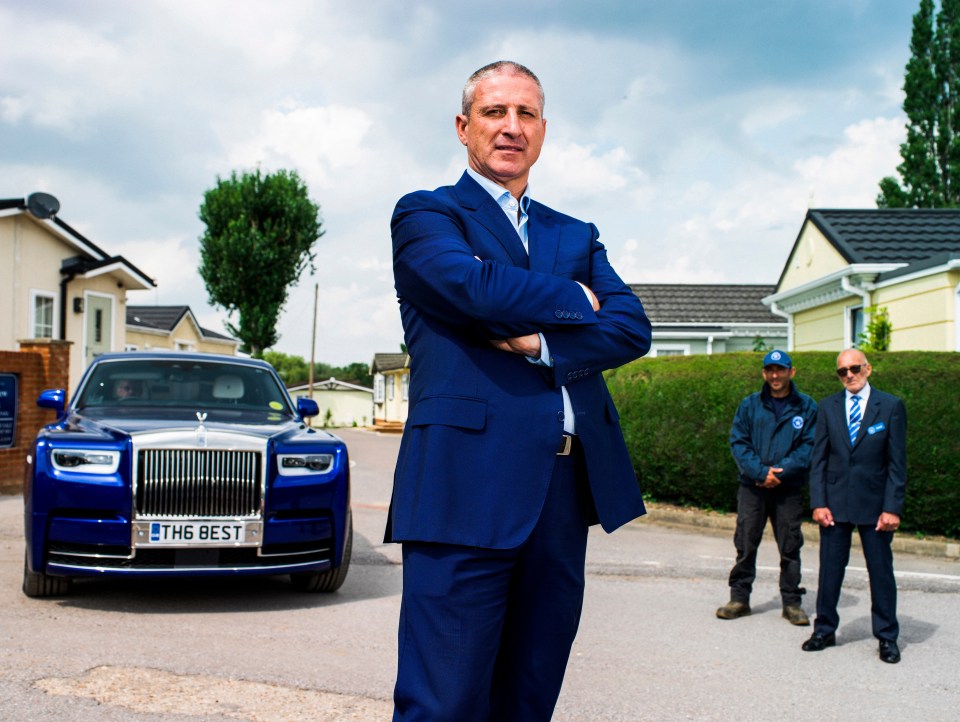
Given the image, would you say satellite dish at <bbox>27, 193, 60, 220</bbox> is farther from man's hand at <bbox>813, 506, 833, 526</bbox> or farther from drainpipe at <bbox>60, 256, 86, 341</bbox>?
man's hand at <bbox>813, 506, 833, 526</bbox>

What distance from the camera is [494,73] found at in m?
2.54

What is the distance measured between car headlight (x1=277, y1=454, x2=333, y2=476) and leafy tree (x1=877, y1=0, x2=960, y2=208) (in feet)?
132

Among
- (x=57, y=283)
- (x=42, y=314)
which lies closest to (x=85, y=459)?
(x=42, y=314)

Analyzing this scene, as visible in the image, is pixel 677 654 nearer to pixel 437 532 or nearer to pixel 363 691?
pixel 363 691

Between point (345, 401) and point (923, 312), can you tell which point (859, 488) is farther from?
point (345, 401)

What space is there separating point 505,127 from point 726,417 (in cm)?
1017

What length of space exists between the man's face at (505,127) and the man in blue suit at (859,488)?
4.33 m

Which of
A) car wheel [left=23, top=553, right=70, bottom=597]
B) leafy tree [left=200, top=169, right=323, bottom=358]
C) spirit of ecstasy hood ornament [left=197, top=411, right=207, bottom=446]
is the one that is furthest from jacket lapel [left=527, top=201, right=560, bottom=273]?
leafy tree [left=200, top=169, right=323, bottom=358]

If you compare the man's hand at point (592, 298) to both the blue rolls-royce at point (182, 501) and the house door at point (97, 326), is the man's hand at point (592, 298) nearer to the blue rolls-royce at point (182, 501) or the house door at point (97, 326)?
the blue rolls-royce at point (182, 501)

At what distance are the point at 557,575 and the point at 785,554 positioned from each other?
16.4ft

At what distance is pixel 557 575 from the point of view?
233 centimetres

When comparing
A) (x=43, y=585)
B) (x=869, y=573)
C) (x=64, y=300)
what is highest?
(x=64, y=300)

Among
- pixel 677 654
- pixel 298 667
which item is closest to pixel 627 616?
pixel 677 654

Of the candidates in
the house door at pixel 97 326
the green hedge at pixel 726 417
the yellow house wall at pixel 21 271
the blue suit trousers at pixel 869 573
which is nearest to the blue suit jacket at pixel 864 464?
the blue suit trousers at pixel 869 573
